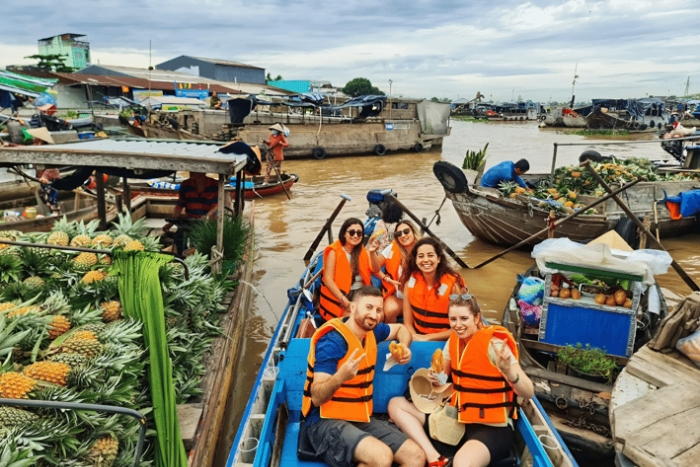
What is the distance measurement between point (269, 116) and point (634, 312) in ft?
71.1

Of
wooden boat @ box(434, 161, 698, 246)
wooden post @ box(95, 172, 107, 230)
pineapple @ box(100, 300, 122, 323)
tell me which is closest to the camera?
pineapple @ box(100, 300, 122, 323)

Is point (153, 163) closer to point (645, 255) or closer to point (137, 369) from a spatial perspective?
point (137, 369)

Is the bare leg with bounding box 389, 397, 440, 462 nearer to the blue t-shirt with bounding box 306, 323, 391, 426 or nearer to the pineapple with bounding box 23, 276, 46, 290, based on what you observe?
the blue t-shirt with bounding box 306, 323, 391, 426

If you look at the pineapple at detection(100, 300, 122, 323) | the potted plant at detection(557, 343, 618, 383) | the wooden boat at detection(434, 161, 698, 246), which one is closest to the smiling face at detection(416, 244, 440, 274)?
the potted plant at detection(557, 343, 618, 383)

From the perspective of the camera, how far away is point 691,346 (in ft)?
12.1

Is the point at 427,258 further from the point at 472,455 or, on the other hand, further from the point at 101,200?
the point at 101,200

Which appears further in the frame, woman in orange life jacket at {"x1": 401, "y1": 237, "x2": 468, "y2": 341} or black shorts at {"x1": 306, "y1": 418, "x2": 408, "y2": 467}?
woman in orange life jacket at {"x1": 401, "y1": 237, "x2": 468, "y2": 341}

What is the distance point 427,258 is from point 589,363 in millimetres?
1808

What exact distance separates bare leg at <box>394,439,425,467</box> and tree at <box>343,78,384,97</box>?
253ft

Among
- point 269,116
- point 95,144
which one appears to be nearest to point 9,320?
point 95,144

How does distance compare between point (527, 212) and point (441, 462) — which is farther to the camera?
point (527, 212)

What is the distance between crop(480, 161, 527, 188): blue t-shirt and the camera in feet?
32.0

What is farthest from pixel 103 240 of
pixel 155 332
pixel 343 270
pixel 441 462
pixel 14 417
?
pixel 441 462

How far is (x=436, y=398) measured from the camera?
9.90ft
